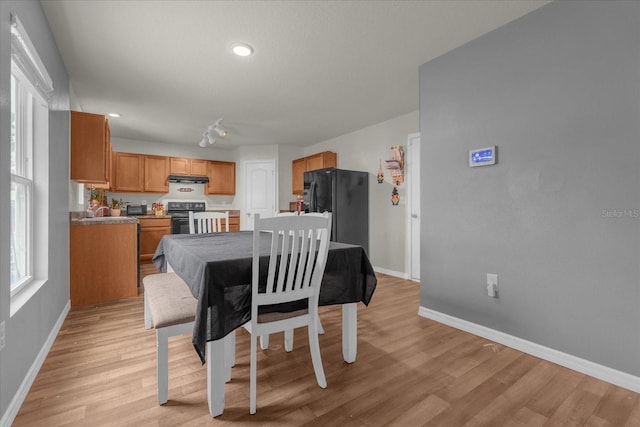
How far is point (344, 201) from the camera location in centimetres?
462

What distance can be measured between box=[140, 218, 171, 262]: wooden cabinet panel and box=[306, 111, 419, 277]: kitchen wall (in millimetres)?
3620

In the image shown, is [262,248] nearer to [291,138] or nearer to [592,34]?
[592,34]

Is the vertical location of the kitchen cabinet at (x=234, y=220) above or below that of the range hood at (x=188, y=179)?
below

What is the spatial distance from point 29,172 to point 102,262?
55.4 inches

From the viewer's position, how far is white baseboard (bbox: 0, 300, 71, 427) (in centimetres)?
139

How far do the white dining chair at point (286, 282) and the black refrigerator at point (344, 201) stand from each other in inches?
111

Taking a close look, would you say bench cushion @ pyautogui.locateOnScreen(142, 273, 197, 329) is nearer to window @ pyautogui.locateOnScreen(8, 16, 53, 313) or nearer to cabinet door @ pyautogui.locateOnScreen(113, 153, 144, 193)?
window @ pyautogui.locateOnScreen(8, 16, 53, 313)

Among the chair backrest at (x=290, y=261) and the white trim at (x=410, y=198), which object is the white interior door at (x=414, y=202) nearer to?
the white trim at (x=410, y=198)

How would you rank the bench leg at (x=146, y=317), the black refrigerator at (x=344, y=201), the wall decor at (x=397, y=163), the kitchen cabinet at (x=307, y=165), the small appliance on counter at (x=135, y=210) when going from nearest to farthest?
1. the bench leg at (x=146, y=317)
2. the wall decor at (x=397, y=163)
3. the black refrigerator at (x=344, y=201)
4. the small appliance on counter at (x=135, y=210)
5. the kitchen cabinet at (x=307, y=165)

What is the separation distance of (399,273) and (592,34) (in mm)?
3285

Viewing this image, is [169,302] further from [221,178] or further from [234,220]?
[221,178]

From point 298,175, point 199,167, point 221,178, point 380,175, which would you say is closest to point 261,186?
point 298,175

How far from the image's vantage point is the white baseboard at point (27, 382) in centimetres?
139

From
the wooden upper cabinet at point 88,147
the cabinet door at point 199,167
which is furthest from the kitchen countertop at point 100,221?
the cabinet door at point 199,167
